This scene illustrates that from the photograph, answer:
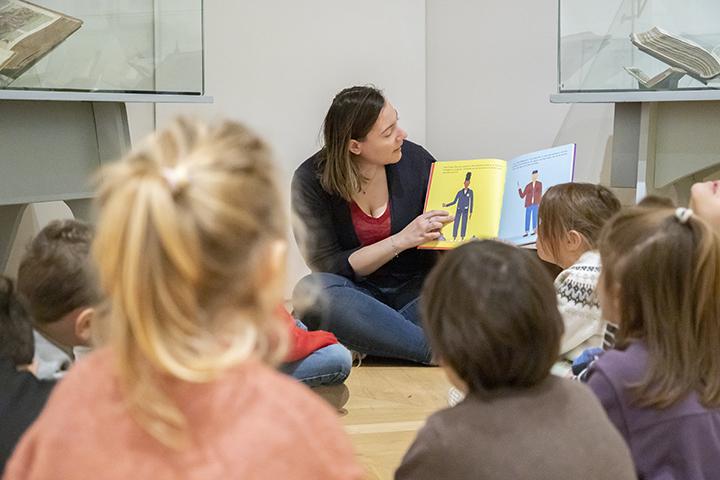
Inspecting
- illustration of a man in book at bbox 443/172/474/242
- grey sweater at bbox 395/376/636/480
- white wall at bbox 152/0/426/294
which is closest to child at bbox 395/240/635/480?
grey sweater at bbox 395/376/636/480

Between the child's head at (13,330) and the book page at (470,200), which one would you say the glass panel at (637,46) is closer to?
the book page at (470,200)

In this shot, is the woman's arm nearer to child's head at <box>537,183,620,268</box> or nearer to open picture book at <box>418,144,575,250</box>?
open picture book at <box>418,144,575,250</box>

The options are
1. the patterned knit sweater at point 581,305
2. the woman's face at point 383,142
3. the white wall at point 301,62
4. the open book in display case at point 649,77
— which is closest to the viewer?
the patterned knit sweater at point 581,305

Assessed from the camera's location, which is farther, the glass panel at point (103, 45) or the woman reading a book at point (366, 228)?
the woman reading a book at point (366, 228)

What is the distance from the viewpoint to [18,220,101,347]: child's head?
141cm

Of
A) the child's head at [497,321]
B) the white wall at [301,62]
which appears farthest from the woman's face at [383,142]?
the child's head at [497,321]

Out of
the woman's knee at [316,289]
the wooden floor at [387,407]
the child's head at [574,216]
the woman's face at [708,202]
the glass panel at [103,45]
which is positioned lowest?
the wooden floor at [387,407]

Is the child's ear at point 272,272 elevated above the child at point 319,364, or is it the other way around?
the child's ear at point 272,272

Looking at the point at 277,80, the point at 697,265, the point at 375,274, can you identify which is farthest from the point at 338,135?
the point at 697,265

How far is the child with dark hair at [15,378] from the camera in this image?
125 cm

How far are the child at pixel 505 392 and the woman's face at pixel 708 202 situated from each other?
0.58 metres

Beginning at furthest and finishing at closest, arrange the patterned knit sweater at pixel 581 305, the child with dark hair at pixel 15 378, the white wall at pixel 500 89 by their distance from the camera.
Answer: the white wall at pixel 500 89
the patterned knit sweater at pixel 581 305
the child with dark hair at pixel 15 378

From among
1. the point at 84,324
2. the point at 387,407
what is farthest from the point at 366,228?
the point at 84,324

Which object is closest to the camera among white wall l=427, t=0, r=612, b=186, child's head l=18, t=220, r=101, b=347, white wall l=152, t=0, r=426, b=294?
child's head l=18, t=220, r=101, b=347
